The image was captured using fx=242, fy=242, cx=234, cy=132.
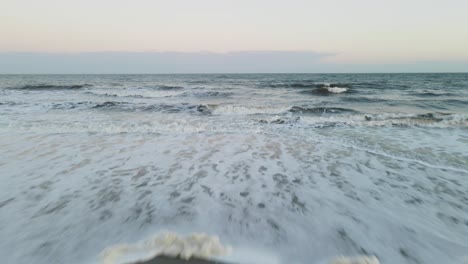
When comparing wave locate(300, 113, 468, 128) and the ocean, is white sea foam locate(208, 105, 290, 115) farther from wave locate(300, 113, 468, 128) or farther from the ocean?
the ocean

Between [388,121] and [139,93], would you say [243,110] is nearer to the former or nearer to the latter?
[388,121]

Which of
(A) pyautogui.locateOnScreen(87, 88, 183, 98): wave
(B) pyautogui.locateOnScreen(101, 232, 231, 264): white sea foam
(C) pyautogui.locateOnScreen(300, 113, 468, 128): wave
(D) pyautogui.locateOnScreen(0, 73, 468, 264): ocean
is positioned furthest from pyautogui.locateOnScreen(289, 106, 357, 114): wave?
(A) pyautogui.locateOnScreen(87, 88, 183, 98): wave

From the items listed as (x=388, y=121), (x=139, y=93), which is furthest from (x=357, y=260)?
(x=139, y=93)

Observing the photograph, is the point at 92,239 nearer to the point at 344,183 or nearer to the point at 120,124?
the point at 344,183

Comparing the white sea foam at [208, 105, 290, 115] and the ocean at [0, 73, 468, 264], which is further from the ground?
the white sea foam at [208, 105, 290, 115]

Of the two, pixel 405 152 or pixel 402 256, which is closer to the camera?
pixel 402 256

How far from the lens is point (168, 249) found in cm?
234

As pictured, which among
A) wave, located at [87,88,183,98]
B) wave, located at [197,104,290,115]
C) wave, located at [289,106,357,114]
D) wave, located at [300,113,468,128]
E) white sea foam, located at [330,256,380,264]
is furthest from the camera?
wave, located at [87,88,183,98]

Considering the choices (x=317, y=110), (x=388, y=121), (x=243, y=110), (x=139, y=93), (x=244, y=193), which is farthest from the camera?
(x=139, y=93)

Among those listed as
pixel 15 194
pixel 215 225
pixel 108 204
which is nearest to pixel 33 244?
pixel 108 204

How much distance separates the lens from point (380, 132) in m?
7.71

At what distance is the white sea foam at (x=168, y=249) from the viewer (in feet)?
7.43

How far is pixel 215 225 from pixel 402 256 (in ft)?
6.28

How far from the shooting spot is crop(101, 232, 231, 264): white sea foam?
2.26 m
